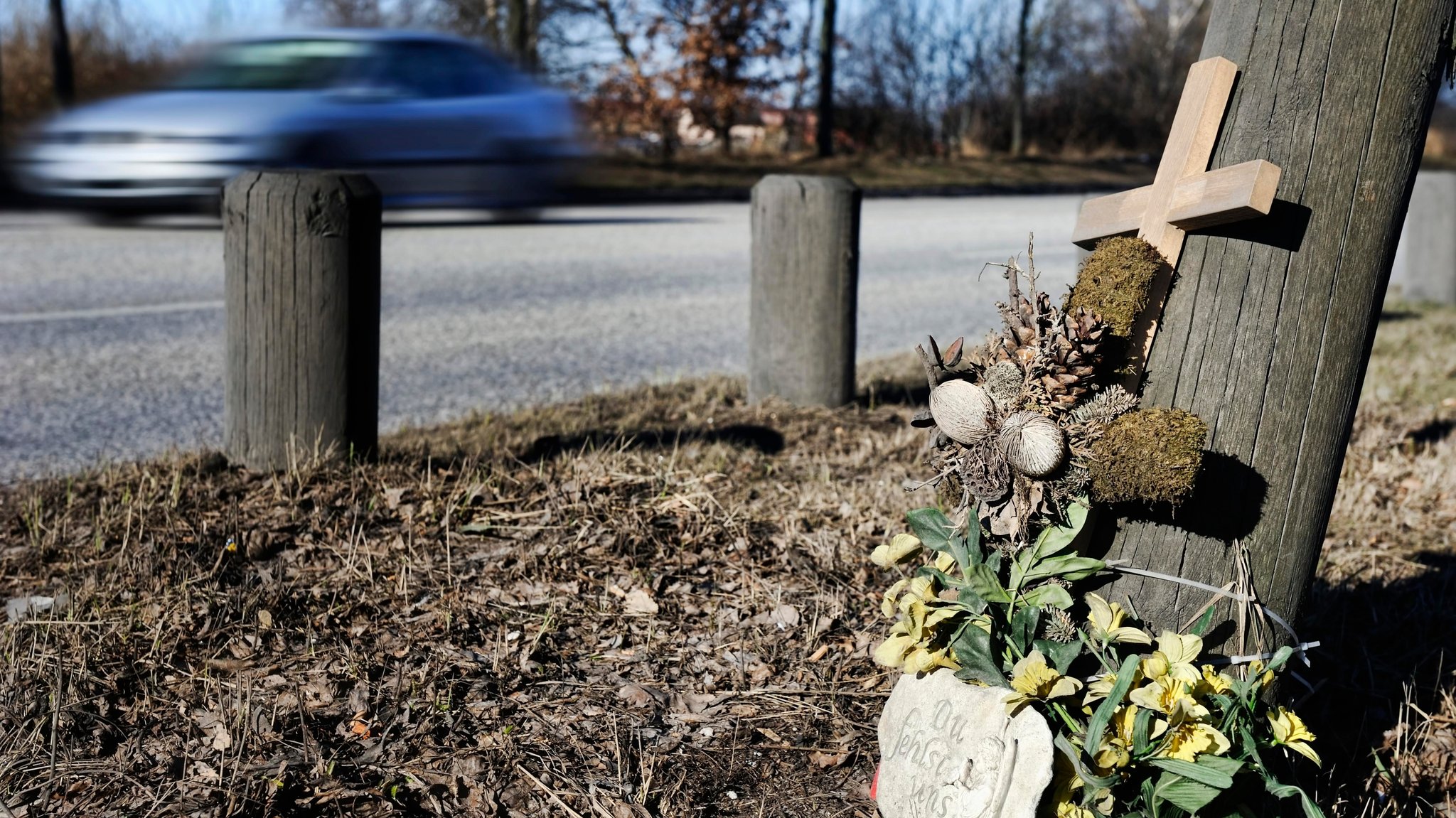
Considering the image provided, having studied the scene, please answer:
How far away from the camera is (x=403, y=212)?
1158 centimetres

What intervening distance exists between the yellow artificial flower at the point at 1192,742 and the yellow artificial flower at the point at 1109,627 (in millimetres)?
158

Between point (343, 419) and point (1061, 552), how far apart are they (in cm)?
208

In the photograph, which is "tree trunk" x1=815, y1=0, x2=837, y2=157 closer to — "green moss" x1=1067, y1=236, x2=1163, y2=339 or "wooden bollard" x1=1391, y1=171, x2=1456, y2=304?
"wooden bollard" x1=1391, y1=171, x2=1456, y2=304

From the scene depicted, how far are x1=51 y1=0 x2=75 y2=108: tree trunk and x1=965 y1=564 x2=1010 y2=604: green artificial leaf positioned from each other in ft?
59.3

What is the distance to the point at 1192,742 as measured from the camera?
1861 millimetres

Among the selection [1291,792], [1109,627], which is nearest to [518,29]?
[1109,627]

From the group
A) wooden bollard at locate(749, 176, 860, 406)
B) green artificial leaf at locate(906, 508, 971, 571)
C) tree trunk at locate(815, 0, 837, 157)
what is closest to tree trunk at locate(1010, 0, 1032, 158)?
tree trunk at locate(815, 0, 837, 157)

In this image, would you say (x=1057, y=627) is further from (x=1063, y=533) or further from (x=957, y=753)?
(x=957, y=753)

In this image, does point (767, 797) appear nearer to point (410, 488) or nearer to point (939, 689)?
point (939, 689)

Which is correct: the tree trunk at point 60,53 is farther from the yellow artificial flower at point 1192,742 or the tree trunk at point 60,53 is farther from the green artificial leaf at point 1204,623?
the yellow artificial flower at point 1192,742

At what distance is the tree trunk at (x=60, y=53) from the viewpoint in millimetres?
16453

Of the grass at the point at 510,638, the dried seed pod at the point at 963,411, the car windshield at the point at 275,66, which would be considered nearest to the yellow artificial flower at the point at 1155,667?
the dried seed pod at the point at 963,411

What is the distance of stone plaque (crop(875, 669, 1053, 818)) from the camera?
6.15ft

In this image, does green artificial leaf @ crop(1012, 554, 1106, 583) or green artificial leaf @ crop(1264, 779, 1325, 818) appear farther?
green artificial leaf @ crop(1012, 554, 1106, 583)
